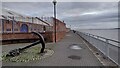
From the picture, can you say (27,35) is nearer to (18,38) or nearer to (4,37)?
(18,38)

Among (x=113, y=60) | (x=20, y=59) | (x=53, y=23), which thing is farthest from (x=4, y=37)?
(x=113, y=60)

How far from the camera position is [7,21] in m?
22.6

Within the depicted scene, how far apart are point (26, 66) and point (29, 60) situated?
37.5 inches

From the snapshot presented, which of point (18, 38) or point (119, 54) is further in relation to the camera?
point (18, 38)

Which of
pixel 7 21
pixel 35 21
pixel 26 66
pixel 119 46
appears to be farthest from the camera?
pixel 35 21

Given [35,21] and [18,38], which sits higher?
[35,21]

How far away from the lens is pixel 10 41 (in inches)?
550

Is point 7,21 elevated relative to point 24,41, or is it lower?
elevated

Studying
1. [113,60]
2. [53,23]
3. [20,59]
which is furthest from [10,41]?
[113,60]

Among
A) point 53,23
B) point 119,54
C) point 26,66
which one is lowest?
point 26,66

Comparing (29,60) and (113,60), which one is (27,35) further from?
(113,60)

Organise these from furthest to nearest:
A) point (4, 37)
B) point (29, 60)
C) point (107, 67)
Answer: point (4, 37) → point (29, 60) → point (107, 67)

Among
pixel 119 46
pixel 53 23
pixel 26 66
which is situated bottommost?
pixel 26 66

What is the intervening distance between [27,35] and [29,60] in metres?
8.56
